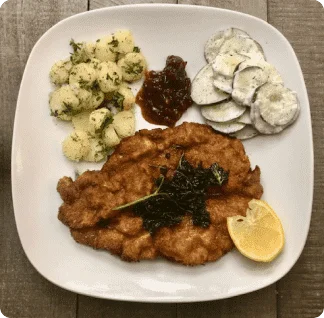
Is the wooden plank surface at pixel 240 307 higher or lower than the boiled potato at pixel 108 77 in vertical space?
lower

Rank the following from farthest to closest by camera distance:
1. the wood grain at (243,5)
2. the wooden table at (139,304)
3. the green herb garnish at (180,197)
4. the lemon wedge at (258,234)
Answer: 1. the wood grain at (243,5)
2. the wooden table at (139,304)
3. the green herb garnish at (180,197)
4. the lemon wedge at (258,234)

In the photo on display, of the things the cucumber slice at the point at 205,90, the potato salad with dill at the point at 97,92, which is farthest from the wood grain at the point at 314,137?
the potato salad with dill at the point at 97,92

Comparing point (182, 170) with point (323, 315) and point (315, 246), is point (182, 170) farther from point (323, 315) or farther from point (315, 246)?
point (323, 315)

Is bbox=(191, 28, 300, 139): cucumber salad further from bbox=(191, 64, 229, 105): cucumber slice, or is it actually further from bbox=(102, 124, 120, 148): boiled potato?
bbox=(102, 124, 120, 148): boiled potato

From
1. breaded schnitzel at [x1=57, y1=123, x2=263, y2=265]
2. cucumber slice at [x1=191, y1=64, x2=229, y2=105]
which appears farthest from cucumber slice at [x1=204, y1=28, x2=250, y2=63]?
breaded schnitzel at [x1=57, y1=123, x2=263, y2=265]

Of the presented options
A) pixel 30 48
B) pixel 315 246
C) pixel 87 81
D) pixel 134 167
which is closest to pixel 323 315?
pixel 315 246

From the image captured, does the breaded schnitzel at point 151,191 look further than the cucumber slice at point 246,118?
No

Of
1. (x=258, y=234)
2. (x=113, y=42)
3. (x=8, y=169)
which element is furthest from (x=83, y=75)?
(x=258, y=234)

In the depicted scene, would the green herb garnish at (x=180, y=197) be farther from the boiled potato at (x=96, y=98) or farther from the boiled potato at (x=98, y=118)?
the boiled potato at (x=96, y=98)
